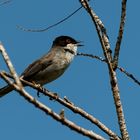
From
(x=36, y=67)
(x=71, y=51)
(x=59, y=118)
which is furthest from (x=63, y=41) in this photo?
(x=59, y=118)

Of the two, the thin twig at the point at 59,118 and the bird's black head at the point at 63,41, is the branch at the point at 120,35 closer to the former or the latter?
the thin twig at the point at 59,118

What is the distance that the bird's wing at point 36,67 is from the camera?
9.82m

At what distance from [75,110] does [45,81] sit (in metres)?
6.37

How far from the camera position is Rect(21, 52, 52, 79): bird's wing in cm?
982

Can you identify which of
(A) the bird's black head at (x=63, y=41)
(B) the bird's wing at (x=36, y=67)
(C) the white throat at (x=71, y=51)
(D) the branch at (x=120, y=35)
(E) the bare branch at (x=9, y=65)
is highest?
(A) the bird's black head at (x=63, y=41)

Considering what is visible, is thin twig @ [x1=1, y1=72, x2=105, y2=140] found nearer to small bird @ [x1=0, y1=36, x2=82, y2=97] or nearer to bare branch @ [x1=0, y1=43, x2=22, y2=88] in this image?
bare branch @ [x1=0, y1=43, x2=22, y2=88]

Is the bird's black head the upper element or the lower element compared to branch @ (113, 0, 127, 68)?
upper

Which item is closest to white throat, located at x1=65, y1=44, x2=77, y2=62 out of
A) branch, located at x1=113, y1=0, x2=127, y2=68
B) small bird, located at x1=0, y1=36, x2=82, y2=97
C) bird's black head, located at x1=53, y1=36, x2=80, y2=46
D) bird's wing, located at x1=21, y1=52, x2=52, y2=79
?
small bird, located at x1=0, y1=36, x2=82, y2=97

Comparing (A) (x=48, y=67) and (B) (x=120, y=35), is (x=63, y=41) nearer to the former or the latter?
(A) (x=48, y=67)

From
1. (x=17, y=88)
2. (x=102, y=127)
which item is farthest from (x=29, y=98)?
(x=102, y=127)

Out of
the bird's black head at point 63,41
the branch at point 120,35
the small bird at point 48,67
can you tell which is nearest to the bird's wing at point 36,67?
the small bird at point 48,67

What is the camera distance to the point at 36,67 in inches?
393

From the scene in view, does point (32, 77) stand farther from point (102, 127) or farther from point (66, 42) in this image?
point (102, 127)

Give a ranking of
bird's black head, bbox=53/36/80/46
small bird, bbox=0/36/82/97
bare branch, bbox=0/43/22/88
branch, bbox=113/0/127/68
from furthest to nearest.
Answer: bird's black head, bbox=53/36/80/46, small bird, bbox=0/36/82/97, branch, bbox=113/0/127/68, bare branch, bbox=0/43/22/88
